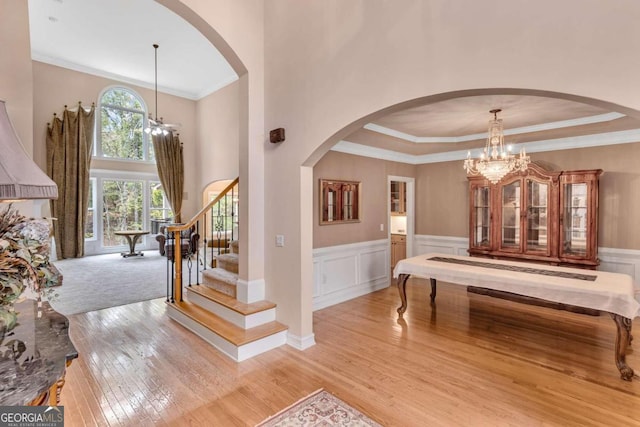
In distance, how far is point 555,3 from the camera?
1.84m

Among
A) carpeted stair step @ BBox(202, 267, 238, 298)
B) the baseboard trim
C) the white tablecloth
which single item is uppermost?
the white tablecloth

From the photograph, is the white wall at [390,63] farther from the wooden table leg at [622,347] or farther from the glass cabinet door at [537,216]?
the glass cabinet door at [537,216]

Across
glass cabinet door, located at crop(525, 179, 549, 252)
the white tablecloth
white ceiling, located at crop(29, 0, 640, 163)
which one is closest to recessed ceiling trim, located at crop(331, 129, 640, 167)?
white ceiling, located at crop(29, 0, 640, 163)

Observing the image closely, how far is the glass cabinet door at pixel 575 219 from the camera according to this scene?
468cm

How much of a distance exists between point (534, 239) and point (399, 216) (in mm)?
2904

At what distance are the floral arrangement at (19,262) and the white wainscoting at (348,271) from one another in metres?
3.55

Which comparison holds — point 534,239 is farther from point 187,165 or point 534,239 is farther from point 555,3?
point 187,165

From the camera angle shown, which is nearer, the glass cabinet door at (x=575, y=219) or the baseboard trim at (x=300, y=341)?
the baseboard trim at (x=300, y=341)

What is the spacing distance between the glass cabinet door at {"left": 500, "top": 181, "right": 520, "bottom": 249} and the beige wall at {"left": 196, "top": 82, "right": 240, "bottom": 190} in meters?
6.34

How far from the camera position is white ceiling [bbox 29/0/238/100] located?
5527 mm

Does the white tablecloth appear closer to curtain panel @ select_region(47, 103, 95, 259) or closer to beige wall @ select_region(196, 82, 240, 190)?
beige wall @ select_region(196, 82, 240, 190)

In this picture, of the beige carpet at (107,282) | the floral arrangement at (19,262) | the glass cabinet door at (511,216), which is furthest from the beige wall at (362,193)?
the floral arrangement at (19,262)

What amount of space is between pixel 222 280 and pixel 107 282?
129 inches

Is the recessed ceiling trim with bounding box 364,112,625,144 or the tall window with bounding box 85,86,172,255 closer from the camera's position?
the recessed ceiling trim with bounding box 364,112,625,144
